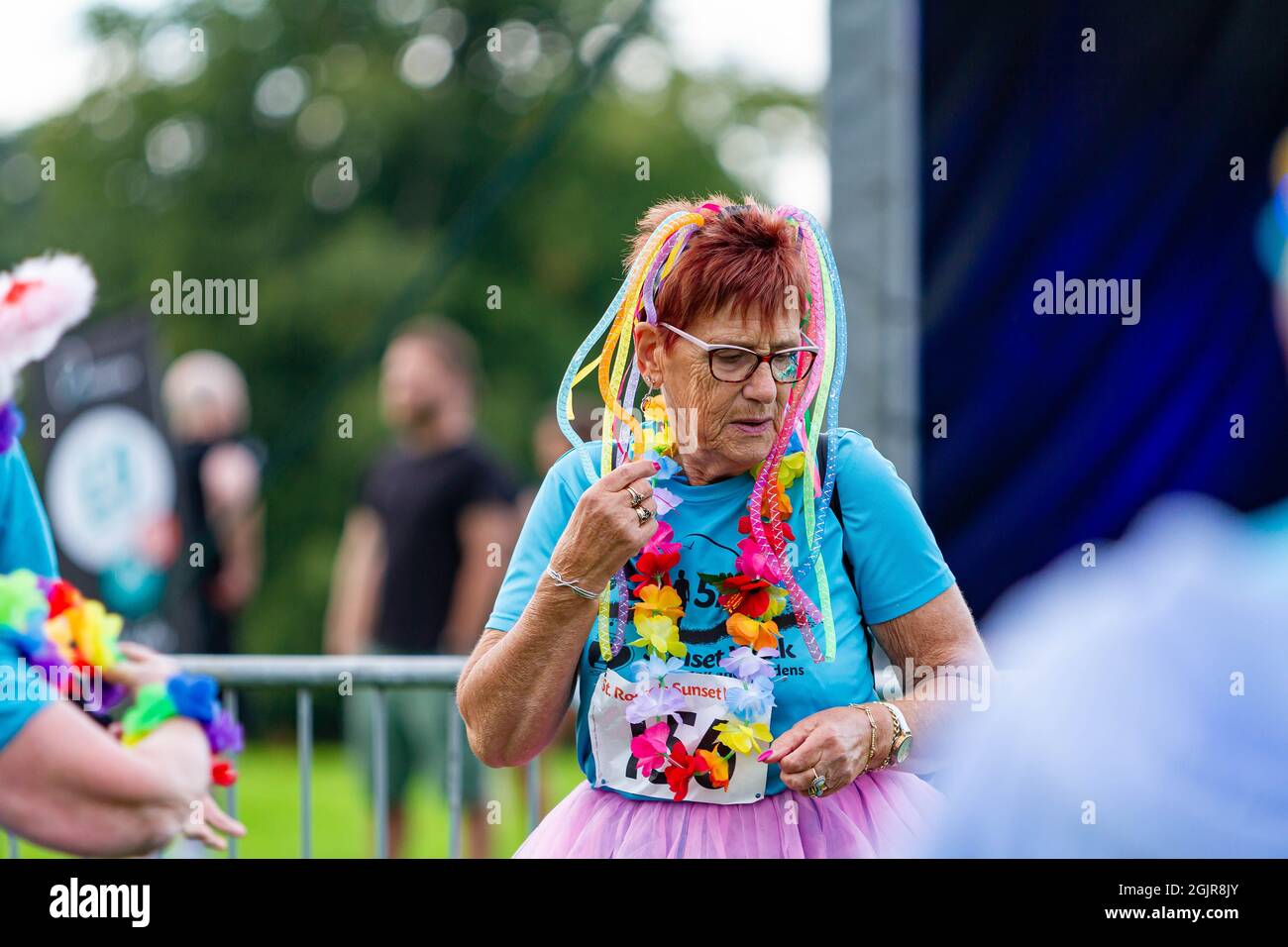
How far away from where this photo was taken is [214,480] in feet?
20.4

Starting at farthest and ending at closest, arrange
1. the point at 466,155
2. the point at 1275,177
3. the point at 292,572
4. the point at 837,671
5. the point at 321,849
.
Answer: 1. the point at 466,155
2. the point at 292,572
3. the point at 321,849
4. the point at 1275,177
5. the point at 837,671

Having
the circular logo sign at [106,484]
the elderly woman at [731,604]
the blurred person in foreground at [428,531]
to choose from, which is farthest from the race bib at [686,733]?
the circular logo sign at [106,484]

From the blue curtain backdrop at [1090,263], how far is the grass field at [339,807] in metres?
1.52

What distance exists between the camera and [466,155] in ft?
48.3

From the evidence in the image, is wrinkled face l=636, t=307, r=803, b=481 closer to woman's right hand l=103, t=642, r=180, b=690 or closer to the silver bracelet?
the silver bracelet

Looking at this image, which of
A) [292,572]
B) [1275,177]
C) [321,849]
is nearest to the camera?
[1275,177]

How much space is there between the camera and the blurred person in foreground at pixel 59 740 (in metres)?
2.12

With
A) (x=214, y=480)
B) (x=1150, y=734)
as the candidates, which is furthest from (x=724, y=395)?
(x=214, y=480)

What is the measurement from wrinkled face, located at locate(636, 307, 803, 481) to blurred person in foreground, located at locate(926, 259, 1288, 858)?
0.53 meters

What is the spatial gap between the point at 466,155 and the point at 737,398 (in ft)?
42.1

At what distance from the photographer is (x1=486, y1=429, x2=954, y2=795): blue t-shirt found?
233 centimetres
